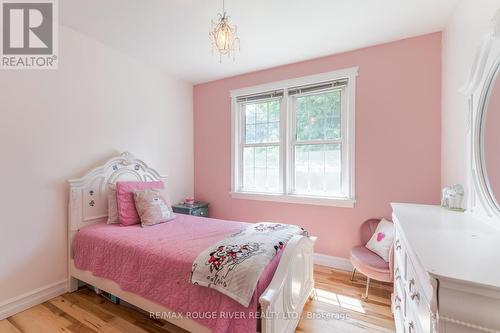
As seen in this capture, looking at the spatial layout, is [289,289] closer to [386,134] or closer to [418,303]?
[418,303]

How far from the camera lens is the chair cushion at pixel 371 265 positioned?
6.64 feet

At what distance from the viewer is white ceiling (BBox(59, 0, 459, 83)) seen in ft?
6.41

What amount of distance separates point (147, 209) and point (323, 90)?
2482 millimetres

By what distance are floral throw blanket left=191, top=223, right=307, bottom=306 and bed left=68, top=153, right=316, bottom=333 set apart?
0.20 ft

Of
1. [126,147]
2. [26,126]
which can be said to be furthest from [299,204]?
[26,126]

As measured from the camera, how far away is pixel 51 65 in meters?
2.19

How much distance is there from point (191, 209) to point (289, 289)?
199 cm

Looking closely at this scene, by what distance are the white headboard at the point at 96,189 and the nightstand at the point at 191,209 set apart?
0.73 meters

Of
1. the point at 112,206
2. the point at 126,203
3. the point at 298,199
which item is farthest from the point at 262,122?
the point at 112,206

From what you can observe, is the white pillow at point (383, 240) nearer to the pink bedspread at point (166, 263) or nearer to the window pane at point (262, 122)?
the pink bedspread at point (166, 263)

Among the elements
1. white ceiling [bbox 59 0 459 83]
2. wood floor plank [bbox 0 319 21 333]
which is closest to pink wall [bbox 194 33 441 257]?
white ceiling [bbox 59 0 459 83]

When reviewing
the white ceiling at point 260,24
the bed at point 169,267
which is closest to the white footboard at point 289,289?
the bed at point 169,267

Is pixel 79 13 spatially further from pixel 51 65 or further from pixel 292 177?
pixel 292 177

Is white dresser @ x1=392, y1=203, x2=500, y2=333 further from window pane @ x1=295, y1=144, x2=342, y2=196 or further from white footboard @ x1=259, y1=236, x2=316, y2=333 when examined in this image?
window pane @ x1=295, y1=144, x2=342, y2=196
